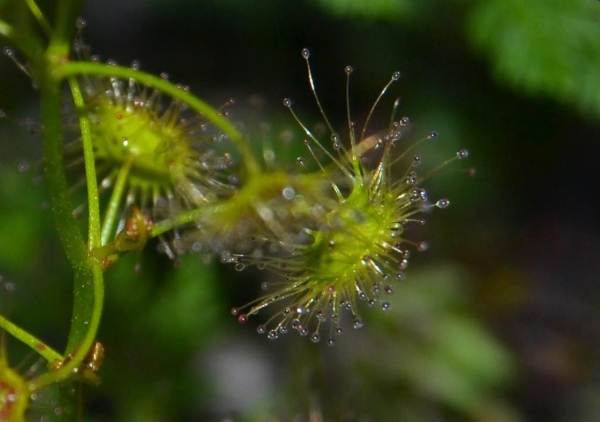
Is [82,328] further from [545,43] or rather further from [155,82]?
[545,43]

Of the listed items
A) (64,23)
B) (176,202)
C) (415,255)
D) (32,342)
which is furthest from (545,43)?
(32,342)

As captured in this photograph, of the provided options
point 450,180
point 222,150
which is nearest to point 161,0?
point 222,150

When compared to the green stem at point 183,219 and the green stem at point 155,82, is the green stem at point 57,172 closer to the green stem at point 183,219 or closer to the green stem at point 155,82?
the green stem at point 155,82

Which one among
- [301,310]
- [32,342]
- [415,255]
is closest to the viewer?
[32,342]

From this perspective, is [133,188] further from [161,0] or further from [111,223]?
[161,0]

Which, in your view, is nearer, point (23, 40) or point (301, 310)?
point (23, 40)

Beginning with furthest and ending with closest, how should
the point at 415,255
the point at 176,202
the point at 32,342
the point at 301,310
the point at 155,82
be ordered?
the point at 415,255, the point at 176,202, the point at 301,310, the point at 32,342, the point at 155,82
